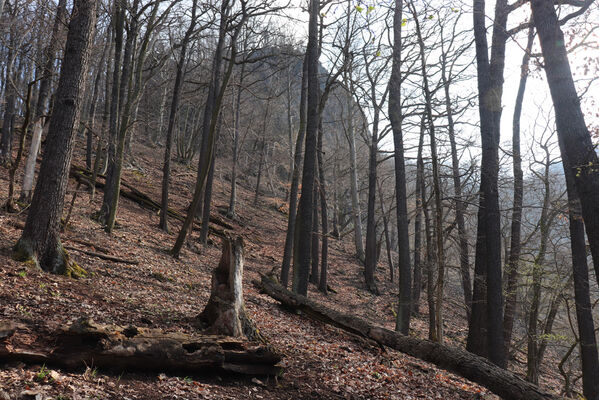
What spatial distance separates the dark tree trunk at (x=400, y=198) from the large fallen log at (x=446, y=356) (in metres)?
3.61

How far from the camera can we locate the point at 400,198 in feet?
36.9

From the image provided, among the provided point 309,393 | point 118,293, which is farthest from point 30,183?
point 309,393

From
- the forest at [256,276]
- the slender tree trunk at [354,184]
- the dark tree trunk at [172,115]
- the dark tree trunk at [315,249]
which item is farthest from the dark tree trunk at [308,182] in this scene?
the slender tree trunk at [354,184]

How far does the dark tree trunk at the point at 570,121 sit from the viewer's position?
16.5 feet

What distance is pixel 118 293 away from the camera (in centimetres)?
653

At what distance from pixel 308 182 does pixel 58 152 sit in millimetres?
5952

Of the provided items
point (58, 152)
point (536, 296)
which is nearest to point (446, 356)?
point (58, 152)

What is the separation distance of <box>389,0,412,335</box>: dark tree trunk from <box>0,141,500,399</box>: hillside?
2.93 metres

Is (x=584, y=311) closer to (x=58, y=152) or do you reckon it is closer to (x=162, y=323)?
(x=162, y=323)

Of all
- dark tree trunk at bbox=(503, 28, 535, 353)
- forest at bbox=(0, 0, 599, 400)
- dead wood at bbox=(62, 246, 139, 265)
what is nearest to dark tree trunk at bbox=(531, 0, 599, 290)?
forest at bbox=(0, 0, 599, 400)

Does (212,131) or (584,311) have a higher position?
(212,131)

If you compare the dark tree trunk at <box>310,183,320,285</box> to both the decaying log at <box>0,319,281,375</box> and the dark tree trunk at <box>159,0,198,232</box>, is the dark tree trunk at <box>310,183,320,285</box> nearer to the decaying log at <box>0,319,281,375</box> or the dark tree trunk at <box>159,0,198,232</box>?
the dark tree trunk at <box>159,0,198,232</box>

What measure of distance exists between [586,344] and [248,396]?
968 cm

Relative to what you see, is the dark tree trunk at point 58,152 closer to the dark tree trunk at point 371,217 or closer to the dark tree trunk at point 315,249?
the dark tree trunk at point 315,249
